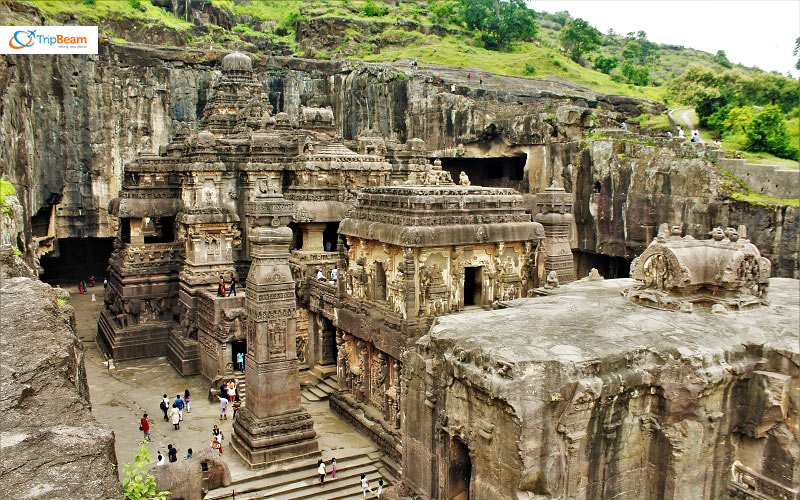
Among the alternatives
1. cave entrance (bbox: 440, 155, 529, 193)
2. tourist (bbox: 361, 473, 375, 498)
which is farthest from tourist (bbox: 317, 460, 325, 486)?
cave entrance (bbox: 440, 155, 529, 193)

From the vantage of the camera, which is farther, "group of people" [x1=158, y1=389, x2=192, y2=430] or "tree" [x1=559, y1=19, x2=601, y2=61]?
"tree" [x1=559, y1=19, x2=601, y2=61]

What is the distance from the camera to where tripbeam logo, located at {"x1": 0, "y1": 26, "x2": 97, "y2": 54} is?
74.1 ft

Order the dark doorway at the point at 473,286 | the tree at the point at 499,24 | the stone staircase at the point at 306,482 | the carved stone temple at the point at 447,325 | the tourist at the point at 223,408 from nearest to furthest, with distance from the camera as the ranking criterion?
1. the carved stone temple at the point at 447,325
2. the stone staircase at the point at 306,482
3. the dark doorway at the point at 473,286
4. the tourist at the point at 223,408
5. the tree at the point at 499,24

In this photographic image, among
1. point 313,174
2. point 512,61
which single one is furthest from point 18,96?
point 512,61

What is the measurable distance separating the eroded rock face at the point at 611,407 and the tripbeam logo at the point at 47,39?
764 inches

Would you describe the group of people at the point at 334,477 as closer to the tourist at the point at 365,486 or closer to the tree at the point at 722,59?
the tourist at the point at 365,486

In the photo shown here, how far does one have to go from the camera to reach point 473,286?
18.0 metres

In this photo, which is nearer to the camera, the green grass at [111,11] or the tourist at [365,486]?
the tourist at [365,486]

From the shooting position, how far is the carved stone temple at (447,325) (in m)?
10.1

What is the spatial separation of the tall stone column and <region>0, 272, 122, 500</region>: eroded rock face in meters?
9.00

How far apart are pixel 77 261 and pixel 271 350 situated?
88.5ft

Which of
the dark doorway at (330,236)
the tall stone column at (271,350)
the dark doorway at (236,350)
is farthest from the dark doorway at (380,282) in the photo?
the dark doorway at (330,236)

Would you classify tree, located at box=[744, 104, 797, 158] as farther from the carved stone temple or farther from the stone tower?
the stone tower

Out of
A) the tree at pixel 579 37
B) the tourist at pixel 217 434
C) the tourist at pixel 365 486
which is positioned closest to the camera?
the tourist at pixel 365 486
